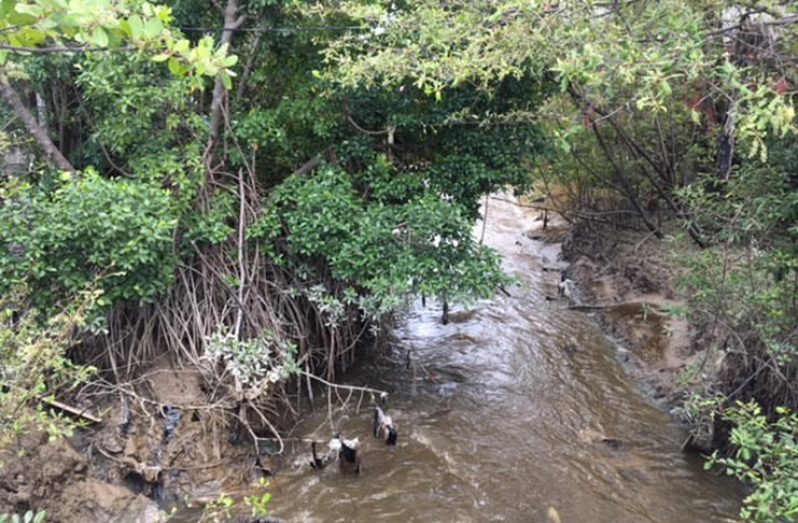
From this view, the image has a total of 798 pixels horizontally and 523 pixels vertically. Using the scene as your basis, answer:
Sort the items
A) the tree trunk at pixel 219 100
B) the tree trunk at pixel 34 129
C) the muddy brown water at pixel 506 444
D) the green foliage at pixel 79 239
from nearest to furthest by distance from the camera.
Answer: the green foliage at pixel 79 239, the muddy brown water at pixel 506 444, the tree trunk at pixel 34 129, the tree trunk at pixel 219 100

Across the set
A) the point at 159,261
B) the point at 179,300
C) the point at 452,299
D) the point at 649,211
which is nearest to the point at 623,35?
the point at 452,299

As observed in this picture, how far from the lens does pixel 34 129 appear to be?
571 cm

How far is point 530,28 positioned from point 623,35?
62 cm

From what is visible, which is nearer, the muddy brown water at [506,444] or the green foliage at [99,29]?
the green foliage at [99,29]

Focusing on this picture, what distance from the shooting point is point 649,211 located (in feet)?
34.5

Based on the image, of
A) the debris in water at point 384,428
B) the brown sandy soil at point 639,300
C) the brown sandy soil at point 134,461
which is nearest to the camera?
the brown sandy soil at point 134,461

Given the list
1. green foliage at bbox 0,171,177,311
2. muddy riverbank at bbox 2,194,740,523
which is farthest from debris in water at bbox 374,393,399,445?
green foliage at bbox 0,171,177,311

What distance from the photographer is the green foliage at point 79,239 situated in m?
4.46

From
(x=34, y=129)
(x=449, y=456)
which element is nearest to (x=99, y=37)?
(x=449, y=456)

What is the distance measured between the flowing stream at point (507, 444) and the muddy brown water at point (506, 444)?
0.01 metres

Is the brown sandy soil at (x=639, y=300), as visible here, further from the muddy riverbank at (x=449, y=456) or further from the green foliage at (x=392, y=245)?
the green foliage at (x=392, y=245)

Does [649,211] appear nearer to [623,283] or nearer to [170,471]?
[623,283]

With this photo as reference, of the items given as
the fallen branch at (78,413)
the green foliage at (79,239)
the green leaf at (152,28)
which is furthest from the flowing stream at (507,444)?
the green leaf at (152,28)

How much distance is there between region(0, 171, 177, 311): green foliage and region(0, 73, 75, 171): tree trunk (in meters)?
1.13
